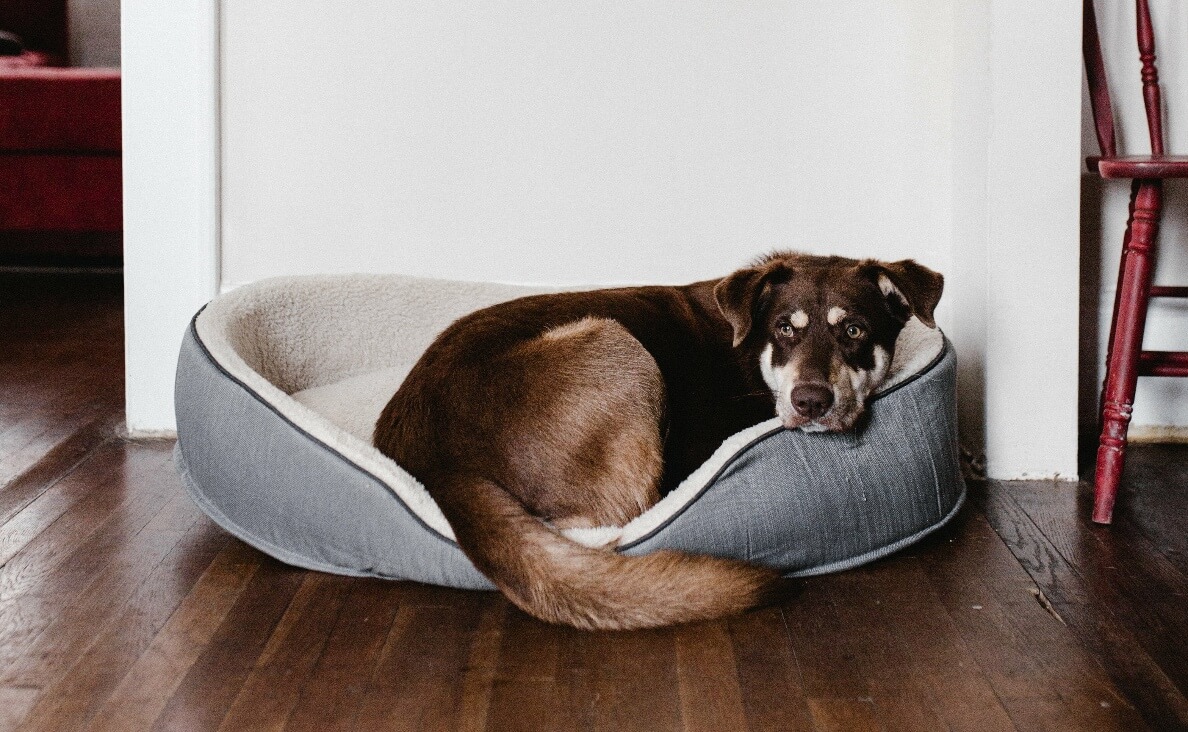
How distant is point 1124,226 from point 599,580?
2213mm

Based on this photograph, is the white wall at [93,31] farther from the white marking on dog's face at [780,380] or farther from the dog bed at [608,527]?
the white marking on dog's face at [780,380]

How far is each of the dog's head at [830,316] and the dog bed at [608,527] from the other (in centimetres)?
8

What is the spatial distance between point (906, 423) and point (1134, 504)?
765 millimetres

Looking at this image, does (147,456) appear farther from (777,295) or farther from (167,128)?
(777,295)

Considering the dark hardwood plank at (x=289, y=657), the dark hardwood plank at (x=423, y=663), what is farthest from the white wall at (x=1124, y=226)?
the dark hardwood plank at (x=289, y=657)

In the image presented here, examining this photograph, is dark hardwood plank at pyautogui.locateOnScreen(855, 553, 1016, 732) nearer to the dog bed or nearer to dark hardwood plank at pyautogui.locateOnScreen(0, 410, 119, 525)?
the dog bed

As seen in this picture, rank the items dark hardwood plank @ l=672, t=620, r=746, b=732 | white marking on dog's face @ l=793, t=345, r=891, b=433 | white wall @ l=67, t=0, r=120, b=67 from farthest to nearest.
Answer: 1. white wall @ l=67, t=0, r=120, b=67
2. white marking on dog's face @ l=793, t=345, r=891, b=433
3. dark hardwood plank @ l=672, t=620, r=746, b=732

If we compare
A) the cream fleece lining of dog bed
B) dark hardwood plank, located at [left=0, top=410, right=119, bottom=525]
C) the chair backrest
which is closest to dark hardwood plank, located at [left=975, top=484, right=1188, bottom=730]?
the cream fleece lining of dog bed

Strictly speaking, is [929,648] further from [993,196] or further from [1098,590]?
[993,196]

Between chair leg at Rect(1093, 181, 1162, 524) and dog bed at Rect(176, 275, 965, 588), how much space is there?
0.35 meters

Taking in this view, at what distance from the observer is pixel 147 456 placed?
9.95 ft

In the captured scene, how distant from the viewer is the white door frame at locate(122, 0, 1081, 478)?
2822mm

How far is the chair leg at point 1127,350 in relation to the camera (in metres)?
2.51

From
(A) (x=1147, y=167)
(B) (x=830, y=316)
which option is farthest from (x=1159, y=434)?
(B) (x=830, y=316)
